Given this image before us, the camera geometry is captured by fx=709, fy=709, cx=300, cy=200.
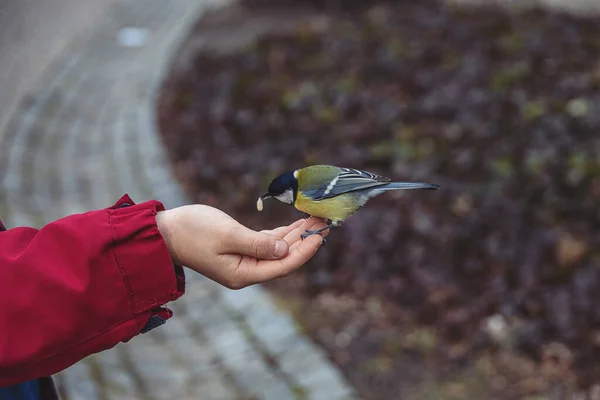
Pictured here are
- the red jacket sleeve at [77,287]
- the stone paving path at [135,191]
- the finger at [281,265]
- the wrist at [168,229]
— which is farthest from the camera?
the stone paving path at [135,191]

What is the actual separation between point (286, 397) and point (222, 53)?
515cm

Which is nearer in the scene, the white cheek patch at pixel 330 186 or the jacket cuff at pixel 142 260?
the jacket cuff at pixel 142 260

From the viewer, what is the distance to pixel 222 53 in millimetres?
7980

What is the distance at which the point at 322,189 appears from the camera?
8.44 ft

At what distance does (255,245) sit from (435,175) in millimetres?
2988

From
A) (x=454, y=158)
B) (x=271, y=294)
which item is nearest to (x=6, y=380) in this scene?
(x=271, y=294)

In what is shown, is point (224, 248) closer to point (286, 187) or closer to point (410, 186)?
point (286, 187)

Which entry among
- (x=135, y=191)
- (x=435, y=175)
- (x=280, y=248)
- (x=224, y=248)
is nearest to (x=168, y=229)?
(x=224, y=248)

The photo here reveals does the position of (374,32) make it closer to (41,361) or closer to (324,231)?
(324,231)

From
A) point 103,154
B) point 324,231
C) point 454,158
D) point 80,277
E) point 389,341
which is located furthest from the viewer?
point 103,154

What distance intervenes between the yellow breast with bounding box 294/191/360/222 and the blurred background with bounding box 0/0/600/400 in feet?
4.39

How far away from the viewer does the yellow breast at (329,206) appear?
8.47 feet

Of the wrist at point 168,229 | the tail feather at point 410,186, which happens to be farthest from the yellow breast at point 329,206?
the wrist at point 168,229

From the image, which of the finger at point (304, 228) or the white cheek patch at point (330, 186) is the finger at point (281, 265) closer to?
the finger at point (304, 228)
